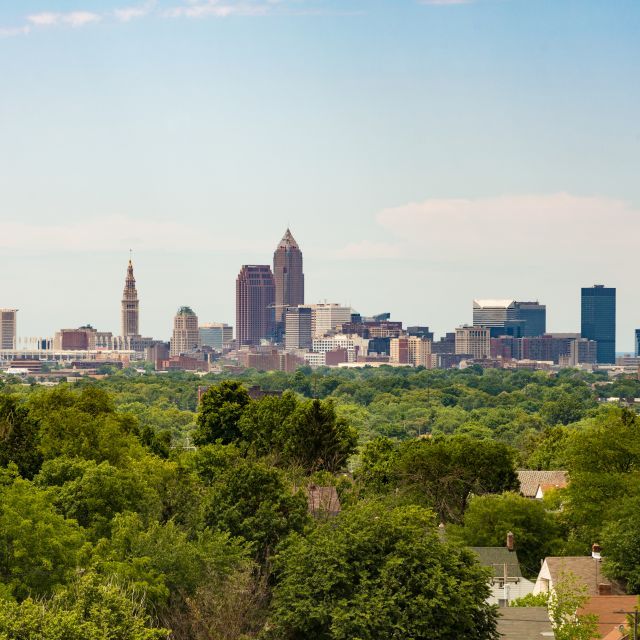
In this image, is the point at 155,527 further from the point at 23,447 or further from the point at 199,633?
the point at 23,447

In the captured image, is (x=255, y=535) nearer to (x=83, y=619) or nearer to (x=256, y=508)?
(x=256, y=508)

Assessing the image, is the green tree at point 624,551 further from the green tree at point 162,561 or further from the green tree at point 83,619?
the green tree at point 83,619

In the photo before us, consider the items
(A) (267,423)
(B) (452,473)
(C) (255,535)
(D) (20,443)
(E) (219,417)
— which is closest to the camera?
(C) (255,535)

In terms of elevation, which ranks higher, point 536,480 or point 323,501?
point 323,501

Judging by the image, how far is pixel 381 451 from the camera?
89.7 meters

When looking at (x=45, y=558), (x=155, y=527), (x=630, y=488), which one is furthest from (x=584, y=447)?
(x=45, y=558)

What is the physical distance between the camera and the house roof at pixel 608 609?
1698 inches

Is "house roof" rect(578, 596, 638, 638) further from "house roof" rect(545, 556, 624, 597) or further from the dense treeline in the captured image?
"house roof" rect(545, 556, 624, 597)

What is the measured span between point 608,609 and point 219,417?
55.0 m

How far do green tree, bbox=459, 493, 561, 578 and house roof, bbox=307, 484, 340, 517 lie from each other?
495cm

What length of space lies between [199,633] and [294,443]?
44911 mm

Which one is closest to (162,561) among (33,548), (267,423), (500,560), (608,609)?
(33,548)

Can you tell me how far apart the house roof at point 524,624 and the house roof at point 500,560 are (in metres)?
10.6

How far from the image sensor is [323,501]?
60.2 m
